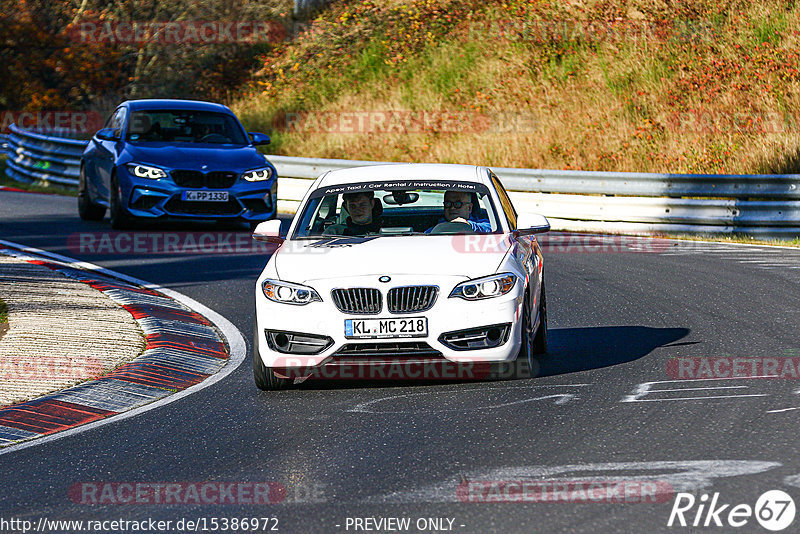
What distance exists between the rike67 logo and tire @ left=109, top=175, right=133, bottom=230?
1335 centimetres

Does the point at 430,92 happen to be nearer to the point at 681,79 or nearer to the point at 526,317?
the point at 681,79

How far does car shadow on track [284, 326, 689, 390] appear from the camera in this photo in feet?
27.8

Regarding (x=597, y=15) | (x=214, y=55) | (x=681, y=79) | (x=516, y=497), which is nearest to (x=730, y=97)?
(x=681, y=79)

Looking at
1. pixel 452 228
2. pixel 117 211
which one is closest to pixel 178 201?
pixel 117 211

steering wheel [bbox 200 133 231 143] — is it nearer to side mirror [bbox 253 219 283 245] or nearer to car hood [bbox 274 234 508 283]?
side mirror [bbox 253 219 283 245]

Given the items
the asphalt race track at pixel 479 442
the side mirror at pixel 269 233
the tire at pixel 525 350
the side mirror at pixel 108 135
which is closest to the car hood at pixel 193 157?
the side mirror at pixel 108 135

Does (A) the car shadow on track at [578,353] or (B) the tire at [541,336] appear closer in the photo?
(A) the car shadow on track at [578,353]

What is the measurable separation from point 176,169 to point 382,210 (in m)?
8.27

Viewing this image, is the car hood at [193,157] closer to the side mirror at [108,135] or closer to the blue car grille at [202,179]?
the blue car grille at [202,179]

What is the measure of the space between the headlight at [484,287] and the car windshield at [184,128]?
11084 millimetres

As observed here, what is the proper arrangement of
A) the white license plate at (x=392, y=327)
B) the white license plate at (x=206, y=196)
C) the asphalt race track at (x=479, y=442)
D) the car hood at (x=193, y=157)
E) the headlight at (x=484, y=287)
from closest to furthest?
the asphalt race track at (x=479, y=442) → the white license plate at (x=392, y=327) → the headlight at (x=484, y=287) → the white license plate at (x=206, y=196) → the car hood at (x=193, y=157)

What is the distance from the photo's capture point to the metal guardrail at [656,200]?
18.0 m

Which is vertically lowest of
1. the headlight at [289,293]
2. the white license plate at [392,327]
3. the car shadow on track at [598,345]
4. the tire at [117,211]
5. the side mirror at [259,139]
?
the tire at [117,211]

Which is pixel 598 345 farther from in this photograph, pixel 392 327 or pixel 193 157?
pixel 193 157
